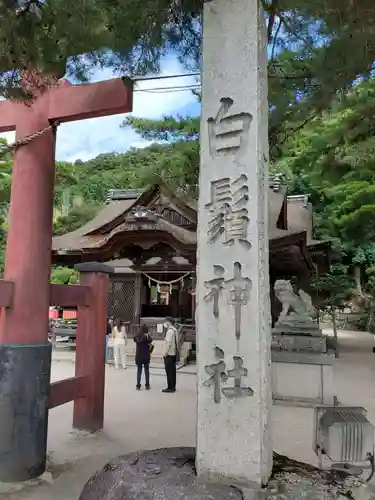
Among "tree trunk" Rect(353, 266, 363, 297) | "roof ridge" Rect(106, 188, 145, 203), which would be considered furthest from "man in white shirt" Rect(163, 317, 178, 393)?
"tree trunk" Rect(353, 266, 363, 297)

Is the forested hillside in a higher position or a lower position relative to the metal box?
higher

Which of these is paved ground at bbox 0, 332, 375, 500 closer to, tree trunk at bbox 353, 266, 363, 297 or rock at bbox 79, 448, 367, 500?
rock at bbox 79, 448, 367, 500

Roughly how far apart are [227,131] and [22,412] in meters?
3.20

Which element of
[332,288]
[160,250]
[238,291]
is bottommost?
[238,291]

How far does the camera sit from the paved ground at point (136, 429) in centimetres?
446

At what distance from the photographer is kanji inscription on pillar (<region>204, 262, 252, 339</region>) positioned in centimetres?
288

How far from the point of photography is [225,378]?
9.36ft

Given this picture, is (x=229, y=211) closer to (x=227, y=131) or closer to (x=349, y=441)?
(x=227, y=131)

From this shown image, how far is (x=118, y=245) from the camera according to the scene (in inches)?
431

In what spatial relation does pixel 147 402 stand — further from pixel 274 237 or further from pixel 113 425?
pixel 274 237

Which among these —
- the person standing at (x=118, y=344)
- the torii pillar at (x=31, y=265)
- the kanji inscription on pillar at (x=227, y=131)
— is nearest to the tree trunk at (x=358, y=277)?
the person standing at (x=118, y=344)

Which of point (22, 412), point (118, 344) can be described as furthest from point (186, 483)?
point (118, 344)

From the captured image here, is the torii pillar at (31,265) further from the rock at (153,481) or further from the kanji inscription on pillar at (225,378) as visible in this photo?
the kanji inscription on pillar at (225,378)

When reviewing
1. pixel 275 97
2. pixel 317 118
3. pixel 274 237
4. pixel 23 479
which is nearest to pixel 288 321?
pixel 274 237
